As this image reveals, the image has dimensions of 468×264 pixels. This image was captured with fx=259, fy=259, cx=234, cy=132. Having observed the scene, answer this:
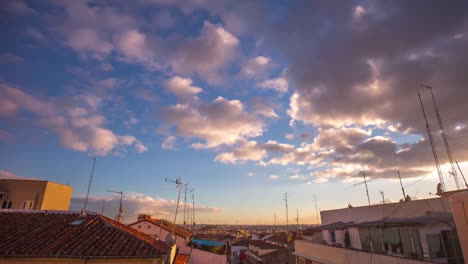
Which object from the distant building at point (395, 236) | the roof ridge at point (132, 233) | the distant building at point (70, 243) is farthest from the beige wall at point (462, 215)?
the roof ridge at point (132, 233)

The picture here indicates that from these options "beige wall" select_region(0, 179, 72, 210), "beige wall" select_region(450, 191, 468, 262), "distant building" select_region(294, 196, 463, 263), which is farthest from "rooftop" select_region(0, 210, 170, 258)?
"distant building" select_region(294, 196, 463, 263)

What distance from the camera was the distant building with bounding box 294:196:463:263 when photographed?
42.3 feet

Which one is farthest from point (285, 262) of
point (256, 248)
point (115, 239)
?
point (115, 239)

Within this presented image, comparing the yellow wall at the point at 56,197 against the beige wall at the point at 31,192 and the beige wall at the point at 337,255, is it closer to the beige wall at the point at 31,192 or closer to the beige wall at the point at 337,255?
the beige wall at the point at 31,192

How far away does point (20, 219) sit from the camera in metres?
17.0

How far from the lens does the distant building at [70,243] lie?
41.0 ft

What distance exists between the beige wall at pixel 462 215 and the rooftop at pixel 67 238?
12422mm

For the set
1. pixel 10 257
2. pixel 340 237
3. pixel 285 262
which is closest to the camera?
pixel 10 257

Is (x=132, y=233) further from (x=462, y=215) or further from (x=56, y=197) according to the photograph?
(x=56, y=197)

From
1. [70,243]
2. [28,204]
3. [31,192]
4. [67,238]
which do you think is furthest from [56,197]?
[70,243]

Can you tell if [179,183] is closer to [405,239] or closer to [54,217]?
[54,217]

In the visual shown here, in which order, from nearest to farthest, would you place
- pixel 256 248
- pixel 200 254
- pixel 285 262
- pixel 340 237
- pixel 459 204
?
1. pixel 459 204
2. pixel 340 237
3. pixel 200 254
4. pixel 285 262
5. pixel 256 248

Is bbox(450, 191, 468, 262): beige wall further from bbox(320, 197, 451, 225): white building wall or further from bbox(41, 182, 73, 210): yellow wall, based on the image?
bbox(41, 182, 73, 210): yellow wall

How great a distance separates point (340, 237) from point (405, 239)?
26.6 feet
